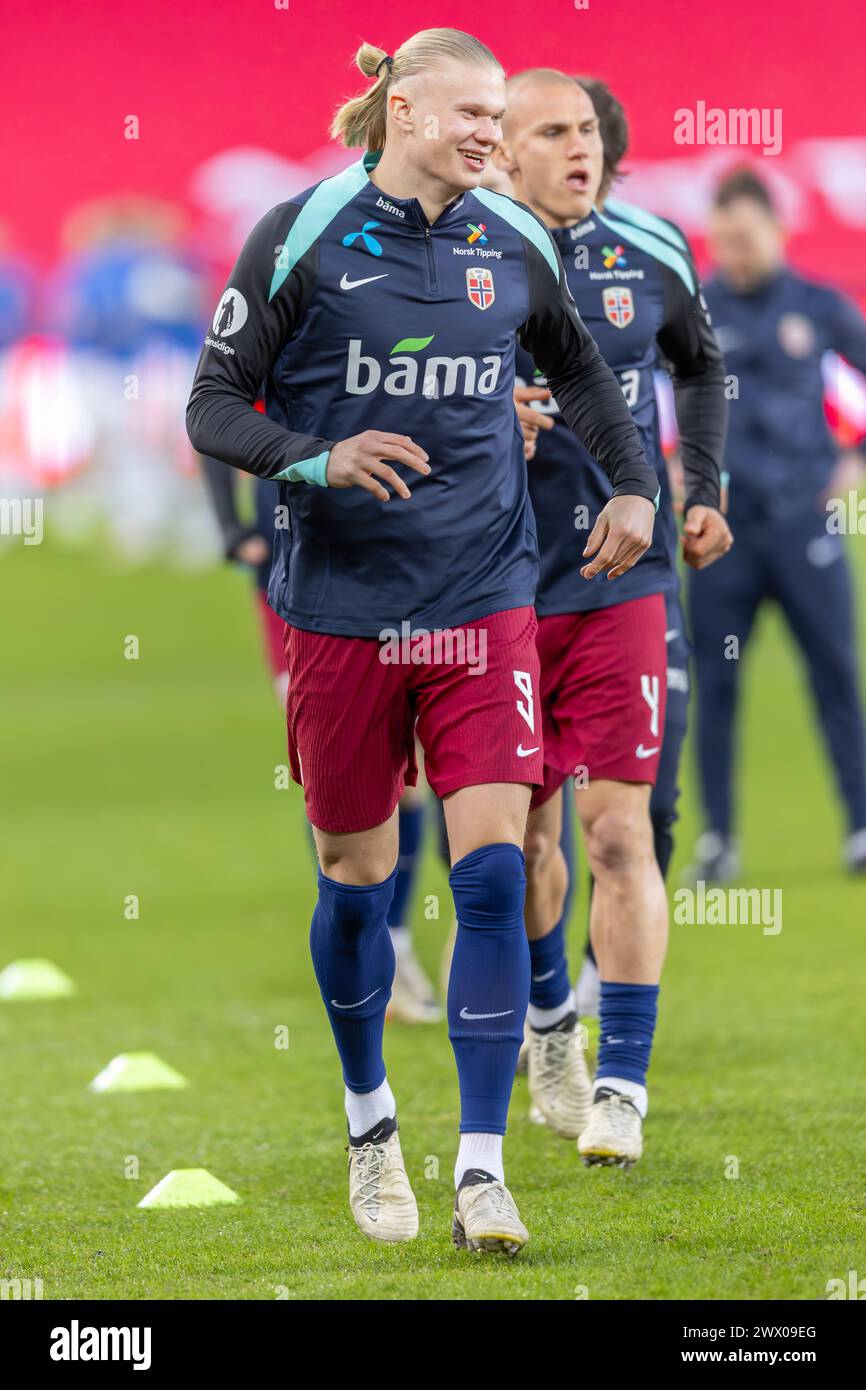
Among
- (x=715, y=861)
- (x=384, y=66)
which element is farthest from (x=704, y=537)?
(x=715, y=861)

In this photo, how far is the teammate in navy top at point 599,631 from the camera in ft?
15.5

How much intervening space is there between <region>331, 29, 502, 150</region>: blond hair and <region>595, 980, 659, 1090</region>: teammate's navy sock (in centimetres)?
197

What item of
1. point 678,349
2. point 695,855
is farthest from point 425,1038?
point 695,855

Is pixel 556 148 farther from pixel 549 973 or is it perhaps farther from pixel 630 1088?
pixel 630 1088

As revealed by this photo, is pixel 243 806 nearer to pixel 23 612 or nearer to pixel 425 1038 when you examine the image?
pixel 425 1038

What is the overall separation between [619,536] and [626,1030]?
1262 millimetres

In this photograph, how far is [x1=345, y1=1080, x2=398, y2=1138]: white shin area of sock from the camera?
163 inches

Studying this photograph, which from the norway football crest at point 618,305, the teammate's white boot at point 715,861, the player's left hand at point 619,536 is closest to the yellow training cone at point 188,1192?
the player's left hand at point 619,536

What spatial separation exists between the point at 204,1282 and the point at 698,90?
6.05 meters

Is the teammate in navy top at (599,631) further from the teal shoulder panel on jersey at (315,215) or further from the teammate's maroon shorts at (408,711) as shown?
the teal shoulder panel on jersey at (315,215)

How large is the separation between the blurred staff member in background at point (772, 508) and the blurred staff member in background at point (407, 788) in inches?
84.8

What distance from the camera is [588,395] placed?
4258 millimetres

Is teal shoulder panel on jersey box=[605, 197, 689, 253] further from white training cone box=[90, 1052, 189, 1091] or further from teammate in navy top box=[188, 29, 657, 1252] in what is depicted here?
white training cone box=[90, 1052, 189, 1091]

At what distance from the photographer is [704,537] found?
493cm
